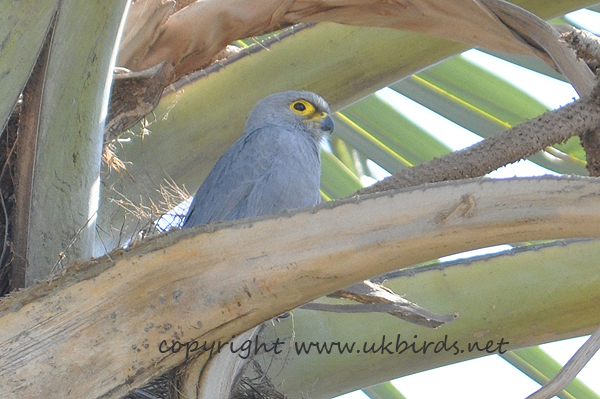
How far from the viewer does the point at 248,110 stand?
2.35 metres

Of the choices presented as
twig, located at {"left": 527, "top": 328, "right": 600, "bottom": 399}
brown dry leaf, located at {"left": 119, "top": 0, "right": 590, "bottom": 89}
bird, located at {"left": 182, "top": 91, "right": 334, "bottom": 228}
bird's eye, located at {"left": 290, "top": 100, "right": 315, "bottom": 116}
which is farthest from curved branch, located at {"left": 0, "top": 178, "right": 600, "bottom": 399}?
bird's eye, located at {"left": 290, "top": 100, "right": 315, "bottom": 116}

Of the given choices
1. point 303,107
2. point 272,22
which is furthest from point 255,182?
point 272,22

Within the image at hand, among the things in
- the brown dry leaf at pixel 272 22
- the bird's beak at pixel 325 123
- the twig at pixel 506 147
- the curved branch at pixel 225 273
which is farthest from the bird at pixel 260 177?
the curved branch at pixel 225 273

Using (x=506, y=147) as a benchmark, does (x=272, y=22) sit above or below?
above

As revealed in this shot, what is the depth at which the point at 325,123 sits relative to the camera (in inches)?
108

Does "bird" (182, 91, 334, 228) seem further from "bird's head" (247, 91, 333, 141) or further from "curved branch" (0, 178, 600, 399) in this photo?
A: "curved branch" (0, 178, 600, 399)

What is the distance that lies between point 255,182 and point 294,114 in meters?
0.51

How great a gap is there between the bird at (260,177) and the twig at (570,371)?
1.25 m

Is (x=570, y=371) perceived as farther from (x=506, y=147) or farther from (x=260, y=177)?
(x=260, y=177)

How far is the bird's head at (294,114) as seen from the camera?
2.61 meters

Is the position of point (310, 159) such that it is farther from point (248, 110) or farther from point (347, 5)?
point (347, 5)

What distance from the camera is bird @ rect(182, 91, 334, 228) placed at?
7.51 feet

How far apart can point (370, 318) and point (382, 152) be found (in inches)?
54.4

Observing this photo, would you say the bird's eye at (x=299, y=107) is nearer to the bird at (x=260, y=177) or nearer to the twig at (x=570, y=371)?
the bird at (x=260, y=177)
